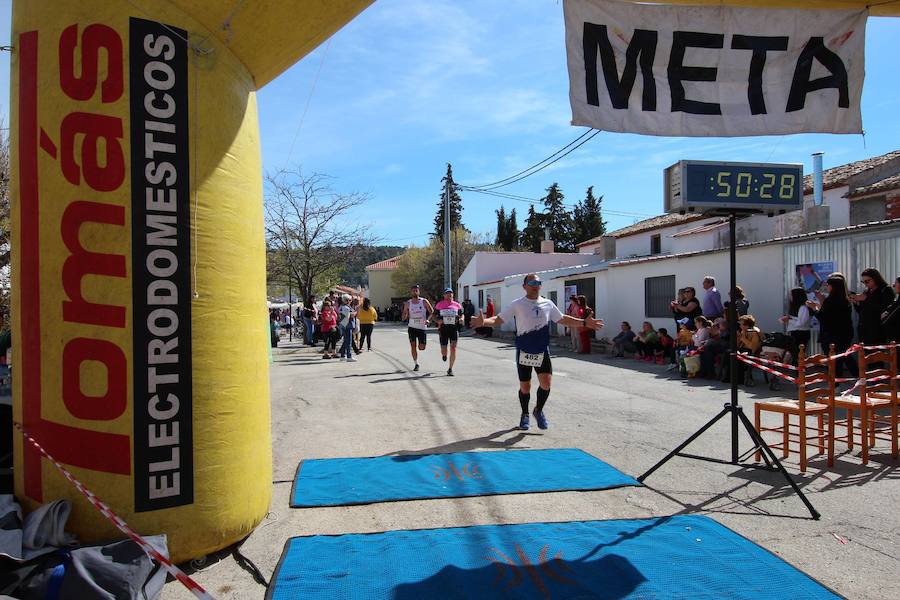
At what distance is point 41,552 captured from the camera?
3072 mm

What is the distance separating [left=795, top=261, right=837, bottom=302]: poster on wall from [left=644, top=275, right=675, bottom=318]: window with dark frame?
5093 mm

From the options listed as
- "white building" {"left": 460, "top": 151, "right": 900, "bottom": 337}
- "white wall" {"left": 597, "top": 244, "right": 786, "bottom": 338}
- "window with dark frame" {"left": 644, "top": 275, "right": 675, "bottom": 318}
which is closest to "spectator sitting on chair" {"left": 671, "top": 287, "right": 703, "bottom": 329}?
"white wall" {"left": 597, "top": 244, "right": 786, "bottom": 338}

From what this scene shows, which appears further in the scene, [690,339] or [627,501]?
[690,339]

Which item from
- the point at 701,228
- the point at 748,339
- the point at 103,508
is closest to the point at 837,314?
the point at 748,339

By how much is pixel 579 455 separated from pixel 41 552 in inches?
179

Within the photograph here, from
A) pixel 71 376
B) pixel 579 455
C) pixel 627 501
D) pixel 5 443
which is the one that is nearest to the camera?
pixel 71 376

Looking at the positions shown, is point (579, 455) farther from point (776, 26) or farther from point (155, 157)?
point (155, 157)

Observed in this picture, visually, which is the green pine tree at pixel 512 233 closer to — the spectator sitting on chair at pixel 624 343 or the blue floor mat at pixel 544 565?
the spectator sitting on chair at pixel 624 343

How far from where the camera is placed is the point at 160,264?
11.5 ft

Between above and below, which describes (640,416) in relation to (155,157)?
below

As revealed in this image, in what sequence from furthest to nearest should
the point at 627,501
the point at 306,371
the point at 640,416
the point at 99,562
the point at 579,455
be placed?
the point at 306,371, the point at 640,416, the point at 579,455, the point at 627,501, the point at 99,562

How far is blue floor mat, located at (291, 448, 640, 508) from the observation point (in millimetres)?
4957

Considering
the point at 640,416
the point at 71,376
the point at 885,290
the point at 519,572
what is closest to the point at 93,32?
the point at 71,376

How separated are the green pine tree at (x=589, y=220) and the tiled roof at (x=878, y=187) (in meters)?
46.6
